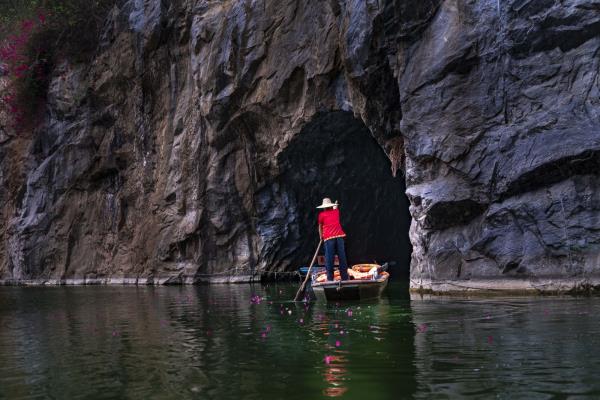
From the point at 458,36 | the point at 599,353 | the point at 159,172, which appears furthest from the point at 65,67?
the point at 599,353

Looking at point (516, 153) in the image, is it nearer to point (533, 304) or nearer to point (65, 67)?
point (533, 304)

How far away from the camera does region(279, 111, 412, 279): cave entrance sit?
26.8 meters

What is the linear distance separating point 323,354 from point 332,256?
8462mm

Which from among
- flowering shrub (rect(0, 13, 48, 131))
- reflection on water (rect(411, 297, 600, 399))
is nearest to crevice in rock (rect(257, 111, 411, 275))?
reflection on water (rect(411, 297, 600, 399))

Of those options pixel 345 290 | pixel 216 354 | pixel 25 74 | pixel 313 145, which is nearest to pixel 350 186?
pixel 313 145

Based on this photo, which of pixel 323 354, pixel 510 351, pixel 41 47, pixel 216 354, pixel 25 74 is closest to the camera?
pixel 510 351

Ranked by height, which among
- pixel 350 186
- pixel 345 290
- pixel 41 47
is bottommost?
pixel 345 290

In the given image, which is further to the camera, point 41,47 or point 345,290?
point 41,47

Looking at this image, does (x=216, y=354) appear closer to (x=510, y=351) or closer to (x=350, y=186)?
(x=510, y=351)

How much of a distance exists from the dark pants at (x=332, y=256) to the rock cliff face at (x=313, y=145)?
2232mm

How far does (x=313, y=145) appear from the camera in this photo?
2727 cm

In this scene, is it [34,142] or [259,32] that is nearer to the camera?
[259,32]

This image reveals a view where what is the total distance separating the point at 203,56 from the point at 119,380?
24005 mm

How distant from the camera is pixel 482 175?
1586 cm
